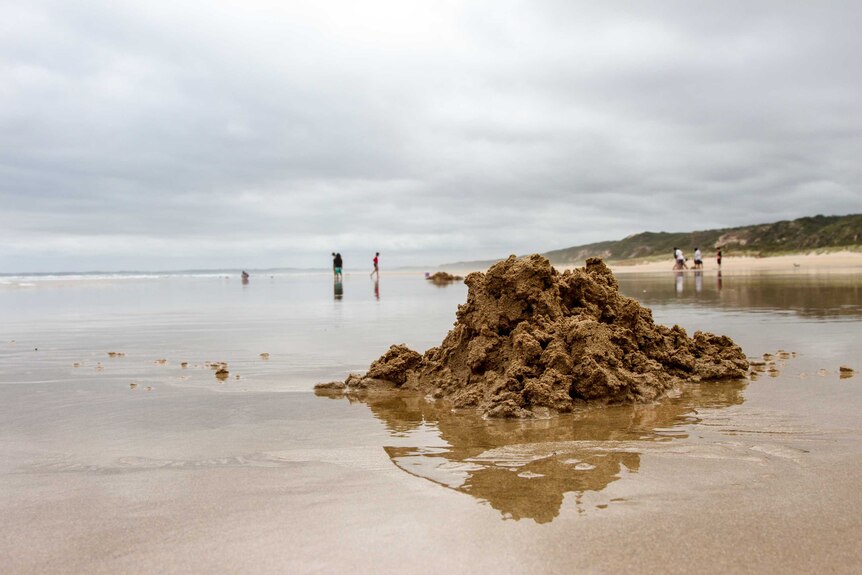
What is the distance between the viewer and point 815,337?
9000mm

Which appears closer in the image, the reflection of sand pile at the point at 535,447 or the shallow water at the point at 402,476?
the shallow water at the point at 402,476

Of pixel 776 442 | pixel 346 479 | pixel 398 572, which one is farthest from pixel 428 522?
pixel 776 442

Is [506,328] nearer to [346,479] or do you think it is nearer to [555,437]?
[555,437]

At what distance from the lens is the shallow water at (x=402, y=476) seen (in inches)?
103

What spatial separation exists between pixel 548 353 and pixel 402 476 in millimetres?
2392

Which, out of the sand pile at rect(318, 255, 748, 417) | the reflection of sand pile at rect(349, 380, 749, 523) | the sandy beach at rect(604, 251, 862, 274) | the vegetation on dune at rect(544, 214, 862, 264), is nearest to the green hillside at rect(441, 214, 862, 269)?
the vegetation on dune at rect(544, 214, 862, 264)

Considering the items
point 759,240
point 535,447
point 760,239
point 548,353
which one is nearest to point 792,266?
point 759,240

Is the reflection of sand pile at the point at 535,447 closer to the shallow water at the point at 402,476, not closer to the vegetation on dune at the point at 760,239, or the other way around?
the shallow water at the point at 402,476

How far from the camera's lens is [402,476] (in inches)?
141

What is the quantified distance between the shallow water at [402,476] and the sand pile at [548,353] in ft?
1.01

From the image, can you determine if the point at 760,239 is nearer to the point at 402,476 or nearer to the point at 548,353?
the point at 548,353

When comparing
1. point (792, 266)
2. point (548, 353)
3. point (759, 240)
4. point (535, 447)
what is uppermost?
point (759, 240)

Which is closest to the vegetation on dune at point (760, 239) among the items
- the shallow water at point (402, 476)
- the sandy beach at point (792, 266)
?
the sandy beach at point (792, 266)

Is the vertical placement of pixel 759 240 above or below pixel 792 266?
above
